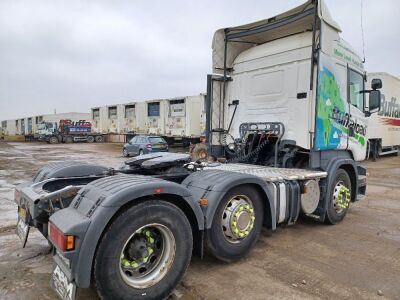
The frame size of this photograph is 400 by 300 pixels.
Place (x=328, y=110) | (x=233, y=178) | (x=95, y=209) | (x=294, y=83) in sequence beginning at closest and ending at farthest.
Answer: (x=95, y=209) < (x=233, y=178) < (x=328, y=110) < (x=294, y=83)

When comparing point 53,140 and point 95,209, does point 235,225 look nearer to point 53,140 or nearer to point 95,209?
point 95,209

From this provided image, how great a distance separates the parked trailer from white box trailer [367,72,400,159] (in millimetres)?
10691

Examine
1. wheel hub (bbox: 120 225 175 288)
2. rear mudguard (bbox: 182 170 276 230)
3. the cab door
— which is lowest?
wheel hub (bbox: 120 225 175 288)

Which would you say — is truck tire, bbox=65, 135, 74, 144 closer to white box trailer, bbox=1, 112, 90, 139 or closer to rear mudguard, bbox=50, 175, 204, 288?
white box trailer, bbox=1, 112, 90, 139

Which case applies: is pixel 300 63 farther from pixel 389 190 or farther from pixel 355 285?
pixel 389 190

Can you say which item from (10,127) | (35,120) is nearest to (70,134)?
(35,120)

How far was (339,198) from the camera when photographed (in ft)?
19.4

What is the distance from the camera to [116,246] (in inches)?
114

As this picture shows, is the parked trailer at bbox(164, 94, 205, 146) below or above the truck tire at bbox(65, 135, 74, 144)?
above

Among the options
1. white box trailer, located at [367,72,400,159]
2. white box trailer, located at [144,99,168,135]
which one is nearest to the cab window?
white box trailer, located at [367,72,400,159]

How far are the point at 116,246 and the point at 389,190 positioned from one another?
9.37 m

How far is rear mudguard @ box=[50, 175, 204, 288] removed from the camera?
106 inches

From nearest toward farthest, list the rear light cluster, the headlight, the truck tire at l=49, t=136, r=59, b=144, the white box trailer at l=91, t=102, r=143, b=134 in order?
the rear light cluster, the headlight, the white box trailer at l=91, t=102, r=143, b=134, the truck tire at l=49, t=136, r=59, b=144

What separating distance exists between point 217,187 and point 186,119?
21028 millimetres
